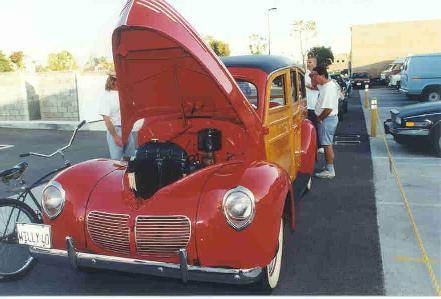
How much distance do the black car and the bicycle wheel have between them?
21.5 feet

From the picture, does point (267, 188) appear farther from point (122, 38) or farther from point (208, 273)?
point (122, 38)

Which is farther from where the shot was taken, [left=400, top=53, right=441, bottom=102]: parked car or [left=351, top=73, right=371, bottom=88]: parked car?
[left=351, top=73, right=371, bottom=88]: parked car

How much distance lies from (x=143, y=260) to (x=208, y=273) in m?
0.45

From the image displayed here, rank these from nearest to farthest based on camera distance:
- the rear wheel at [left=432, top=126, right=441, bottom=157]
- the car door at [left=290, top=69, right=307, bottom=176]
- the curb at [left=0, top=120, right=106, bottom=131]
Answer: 1. the car door at [left=290, top=69, right=307, bottom=176]
2. the rear wheel at [left=432, top=126, right=441, bottom=157]
3. the curb at [left=0, top=120, right=106, bottom=131]

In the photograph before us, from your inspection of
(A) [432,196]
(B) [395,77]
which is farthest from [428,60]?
(A) [432,196]

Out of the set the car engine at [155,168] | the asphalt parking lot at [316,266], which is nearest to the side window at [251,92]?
the car engine at [155,168]

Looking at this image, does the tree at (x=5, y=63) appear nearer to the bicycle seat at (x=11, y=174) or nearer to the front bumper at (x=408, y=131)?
the front bumper at (x=408, y=131)

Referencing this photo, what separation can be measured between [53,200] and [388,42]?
44824 millimetres

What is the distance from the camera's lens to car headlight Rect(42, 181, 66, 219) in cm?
298

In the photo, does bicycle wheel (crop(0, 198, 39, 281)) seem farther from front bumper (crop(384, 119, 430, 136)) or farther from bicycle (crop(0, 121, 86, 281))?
front bumper (crop(384, 119, 430, 136))

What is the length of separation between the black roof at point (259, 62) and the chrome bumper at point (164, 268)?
2.20m

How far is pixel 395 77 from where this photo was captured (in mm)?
25391

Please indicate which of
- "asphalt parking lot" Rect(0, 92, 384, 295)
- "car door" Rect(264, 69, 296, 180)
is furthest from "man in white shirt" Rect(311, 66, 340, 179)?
"car door" Rect(264, 69, 296, 180)

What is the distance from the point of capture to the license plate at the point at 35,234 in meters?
2.89
